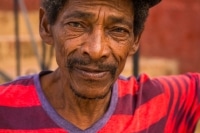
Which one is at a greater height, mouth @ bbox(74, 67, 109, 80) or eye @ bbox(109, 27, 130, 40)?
eye @ bbox(109, 27, 130, 40)

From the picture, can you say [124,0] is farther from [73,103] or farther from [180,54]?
[180,54]

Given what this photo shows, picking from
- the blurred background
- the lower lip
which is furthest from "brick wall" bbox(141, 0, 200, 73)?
the lower lip

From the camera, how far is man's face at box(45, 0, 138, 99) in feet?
9.37

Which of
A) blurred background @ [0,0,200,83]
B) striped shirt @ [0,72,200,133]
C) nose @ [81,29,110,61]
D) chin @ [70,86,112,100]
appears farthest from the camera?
blurred background @ [0,0,200,83]

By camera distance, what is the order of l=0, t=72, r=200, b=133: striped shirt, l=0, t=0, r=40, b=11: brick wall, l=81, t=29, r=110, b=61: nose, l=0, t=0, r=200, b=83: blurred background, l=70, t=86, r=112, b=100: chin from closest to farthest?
l=81, t=29, r=110, b=61: nose < l=70, t=86, r=112, b=100: chin < l=0, t=72, r=200, b=133: striped shirt < l=0, t=0, r=200, b=83: blurred background < l=0, t=0, r=40, b=11: brick wall

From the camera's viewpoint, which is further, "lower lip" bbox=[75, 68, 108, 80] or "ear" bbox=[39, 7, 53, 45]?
"ear" bbox=[39, 7, 53, 45]

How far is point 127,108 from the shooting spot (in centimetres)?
322

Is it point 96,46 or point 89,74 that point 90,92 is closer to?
point 89,74

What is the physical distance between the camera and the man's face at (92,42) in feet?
9.37

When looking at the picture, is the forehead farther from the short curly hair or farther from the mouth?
the mouth

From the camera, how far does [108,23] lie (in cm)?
289

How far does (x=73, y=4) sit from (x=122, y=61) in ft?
1.10

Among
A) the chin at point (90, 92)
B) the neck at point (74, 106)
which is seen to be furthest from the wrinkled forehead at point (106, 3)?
the neck at point (74, 106)

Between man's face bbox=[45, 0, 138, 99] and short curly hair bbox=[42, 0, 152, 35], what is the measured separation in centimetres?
2
